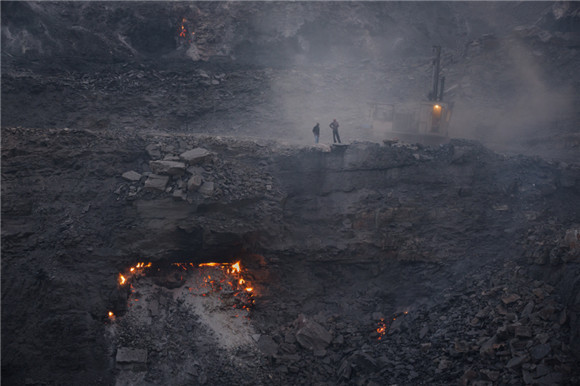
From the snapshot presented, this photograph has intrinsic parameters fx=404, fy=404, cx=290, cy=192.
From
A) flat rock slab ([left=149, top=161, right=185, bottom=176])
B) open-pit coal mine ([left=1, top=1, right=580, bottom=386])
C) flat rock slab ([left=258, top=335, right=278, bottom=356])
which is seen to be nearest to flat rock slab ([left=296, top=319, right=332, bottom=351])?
open-pit coal mine ([left=1, top=1, right=580, bottom=386])

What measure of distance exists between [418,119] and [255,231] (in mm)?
9646

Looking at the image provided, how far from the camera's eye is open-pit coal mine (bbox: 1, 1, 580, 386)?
9750mm

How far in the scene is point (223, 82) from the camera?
62.0 ft

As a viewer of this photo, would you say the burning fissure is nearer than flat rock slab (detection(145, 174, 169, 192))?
No

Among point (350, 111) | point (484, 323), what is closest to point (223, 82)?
point (350, 111)

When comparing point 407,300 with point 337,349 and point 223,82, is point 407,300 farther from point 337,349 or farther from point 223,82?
point 223,82

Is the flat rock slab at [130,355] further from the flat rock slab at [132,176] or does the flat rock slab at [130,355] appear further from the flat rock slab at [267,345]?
the flat rock slab at [132,176]

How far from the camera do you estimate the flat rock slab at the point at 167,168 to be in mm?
11844

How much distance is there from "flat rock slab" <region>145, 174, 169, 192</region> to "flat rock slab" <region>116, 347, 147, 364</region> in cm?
433

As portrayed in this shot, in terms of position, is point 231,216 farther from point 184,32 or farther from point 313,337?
point 184,32

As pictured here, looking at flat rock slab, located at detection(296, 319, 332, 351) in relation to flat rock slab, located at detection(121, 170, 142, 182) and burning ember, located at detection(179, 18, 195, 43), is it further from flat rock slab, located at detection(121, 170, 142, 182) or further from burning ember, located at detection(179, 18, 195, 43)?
burning ember, located at detection(179, 18, 195, 43)

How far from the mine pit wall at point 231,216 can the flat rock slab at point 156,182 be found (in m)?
0.24

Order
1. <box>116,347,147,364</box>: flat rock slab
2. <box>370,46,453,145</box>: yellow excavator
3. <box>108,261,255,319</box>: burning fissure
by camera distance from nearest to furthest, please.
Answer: <box>116,347,147,364</box>: flat rock slab, <box>108,261,255,319</box>: burning fissure, <box>370,46,453,145</box>: yellow excavator

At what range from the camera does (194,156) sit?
12.2m
